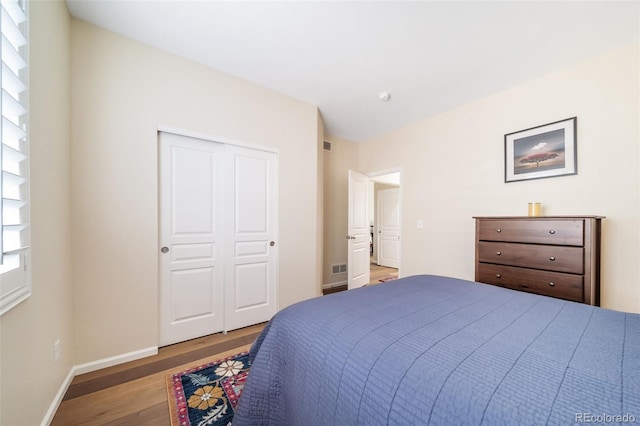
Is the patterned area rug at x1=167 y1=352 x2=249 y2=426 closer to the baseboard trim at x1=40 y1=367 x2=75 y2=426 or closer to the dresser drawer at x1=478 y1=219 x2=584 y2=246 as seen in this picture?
the baseboard trim at x1=40 y1=367 x2=75 y2=426

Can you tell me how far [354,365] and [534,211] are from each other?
2489 mm

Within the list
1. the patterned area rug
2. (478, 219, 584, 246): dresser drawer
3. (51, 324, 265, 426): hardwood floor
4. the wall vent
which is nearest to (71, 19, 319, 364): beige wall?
(51, 324, 265, 426): hardwood floor

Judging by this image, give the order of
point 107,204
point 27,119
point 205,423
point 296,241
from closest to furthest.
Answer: point 27,119, point 205,423, point 107,204, point 296,241

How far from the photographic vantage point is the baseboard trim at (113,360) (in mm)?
1803

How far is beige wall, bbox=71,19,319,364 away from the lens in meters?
1.82

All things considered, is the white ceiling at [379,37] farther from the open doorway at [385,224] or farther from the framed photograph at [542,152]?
the open doorway at [385,224]

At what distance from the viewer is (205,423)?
4.41 ft

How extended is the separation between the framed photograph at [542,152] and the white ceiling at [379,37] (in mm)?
570

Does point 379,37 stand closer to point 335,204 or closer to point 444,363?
point 444,363

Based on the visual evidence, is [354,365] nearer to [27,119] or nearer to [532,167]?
[27,119]

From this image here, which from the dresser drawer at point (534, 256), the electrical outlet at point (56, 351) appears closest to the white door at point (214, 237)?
the electrical outlet at point (56, 351)

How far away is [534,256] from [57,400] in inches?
143

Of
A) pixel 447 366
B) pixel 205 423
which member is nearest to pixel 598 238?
pixel 447 366

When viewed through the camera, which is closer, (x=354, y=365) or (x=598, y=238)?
(x=354, y=365)
